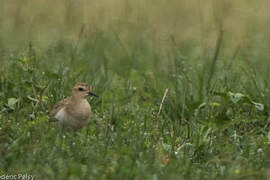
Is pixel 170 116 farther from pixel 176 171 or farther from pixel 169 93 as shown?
pixel 176 171

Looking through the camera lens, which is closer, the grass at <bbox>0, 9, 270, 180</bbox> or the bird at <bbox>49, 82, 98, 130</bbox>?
the grass at <bbox>0, 9, 270, 180</bbox>

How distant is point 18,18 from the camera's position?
11.9m

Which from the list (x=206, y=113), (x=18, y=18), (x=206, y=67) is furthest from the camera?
(x=18, y=18)

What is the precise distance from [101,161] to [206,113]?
2015 mm

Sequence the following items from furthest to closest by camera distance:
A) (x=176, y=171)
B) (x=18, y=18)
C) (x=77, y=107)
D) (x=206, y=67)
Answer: (x=18, y=18)
(x=206, y=67)
(x=77, y=107)
(x=176, y=171)

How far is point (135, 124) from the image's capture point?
6.24 meters

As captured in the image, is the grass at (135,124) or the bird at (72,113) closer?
the grass at (135,124)

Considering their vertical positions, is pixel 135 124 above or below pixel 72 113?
below

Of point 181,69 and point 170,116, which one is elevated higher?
point 181,69

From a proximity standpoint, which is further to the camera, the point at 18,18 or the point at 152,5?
the point at 152,5

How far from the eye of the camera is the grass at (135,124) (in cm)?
485

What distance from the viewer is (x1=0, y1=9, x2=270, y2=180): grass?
485 centimetres

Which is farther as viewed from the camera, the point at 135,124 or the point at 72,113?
the point at 135,124

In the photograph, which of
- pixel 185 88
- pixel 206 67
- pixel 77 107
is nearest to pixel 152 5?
pixel 206 67
